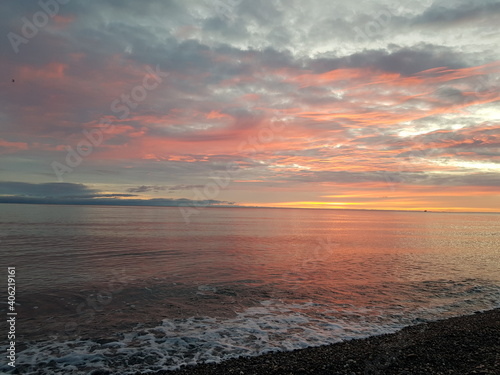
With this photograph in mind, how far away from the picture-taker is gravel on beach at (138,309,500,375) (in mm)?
10078

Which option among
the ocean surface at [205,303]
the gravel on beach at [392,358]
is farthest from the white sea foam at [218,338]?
the gravel on beach at [392,358]

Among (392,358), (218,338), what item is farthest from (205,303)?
(392,358)

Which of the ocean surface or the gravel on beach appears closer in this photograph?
the gravel on beach

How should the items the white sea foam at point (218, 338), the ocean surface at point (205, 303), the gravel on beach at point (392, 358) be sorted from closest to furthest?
the gravel on beach at point (392, 358)
the white sea foam at point (218, 338)
the ocean surface at point (205, 303)

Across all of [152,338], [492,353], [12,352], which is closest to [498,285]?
[492,353]

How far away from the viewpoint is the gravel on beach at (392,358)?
33.1 ft

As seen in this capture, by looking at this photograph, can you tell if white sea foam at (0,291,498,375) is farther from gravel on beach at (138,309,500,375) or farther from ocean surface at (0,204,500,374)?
gravel on beach at (138,309,500,375)

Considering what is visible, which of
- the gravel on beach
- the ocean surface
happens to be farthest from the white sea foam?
the gravel on beach

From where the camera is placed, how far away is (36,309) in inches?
696

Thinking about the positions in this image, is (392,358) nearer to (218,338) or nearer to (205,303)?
(218,338)

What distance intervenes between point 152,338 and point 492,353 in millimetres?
14160

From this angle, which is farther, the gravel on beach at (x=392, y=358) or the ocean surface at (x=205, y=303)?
the ocean surface at (x=205, y=303)

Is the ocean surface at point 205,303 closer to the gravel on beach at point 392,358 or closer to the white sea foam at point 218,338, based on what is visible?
the white sea foam at point 218,338

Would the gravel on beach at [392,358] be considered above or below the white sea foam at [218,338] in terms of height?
above
